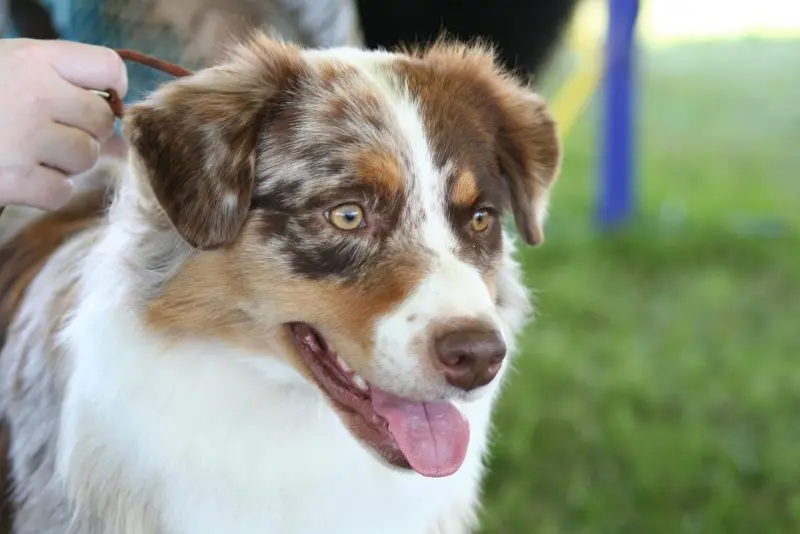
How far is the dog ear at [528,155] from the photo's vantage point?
7.49 ft

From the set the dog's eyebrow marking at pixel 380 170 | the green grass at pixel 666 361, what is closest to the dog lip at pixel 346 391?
the dog's eyebrow marking at pixel 380 170

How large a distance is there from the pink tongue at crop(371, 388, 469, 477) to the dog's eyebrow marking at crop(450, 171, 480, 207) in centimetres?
41

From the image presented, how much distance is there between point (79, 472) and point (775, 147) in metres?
6.81

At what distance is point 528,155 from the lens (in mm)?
Answer: 2299

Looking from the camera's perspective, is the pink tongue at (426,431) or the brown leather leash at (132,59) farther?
the brown leather leash at (132,59)

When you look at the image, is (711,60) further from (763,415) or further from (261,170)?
(261,170)

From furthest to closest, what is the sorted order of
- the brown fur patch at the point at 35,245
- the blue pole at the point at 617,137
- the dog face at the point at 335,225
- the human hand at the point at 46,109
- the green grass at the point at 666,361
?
the blue pole at the point at 617,137
the green grass at the point at 666,361
the brown fur patch at the point at 35,245
the human hand at the point at 46,109
the dog face at the point at 335,225

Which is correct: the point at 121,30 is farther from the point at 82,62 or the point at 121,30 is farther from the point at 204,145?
the point at 204,145

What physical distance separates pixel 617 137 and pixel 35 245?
4.44 m

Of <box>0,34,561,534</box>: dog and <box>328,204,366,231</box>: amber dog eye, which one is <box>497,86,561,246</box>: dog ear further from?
<box>328,204,366,231</box>: amber dog eye

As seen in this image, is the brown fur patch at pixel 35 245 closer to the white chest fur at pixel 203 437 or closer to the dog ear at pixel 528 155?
the white chest fur at pixel 203 437

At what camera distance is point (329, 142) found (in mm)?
1962

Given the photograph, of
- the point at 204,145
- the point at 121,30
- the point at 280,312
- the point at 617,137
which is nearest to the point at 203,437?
the point at 280,312

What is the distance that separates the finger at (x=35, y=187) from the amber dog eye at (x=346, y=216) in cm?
60
